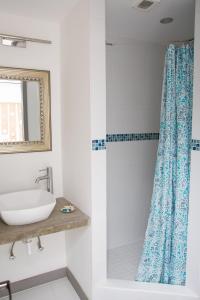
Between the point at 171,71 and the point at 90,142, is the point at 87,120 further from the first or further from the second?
the point at 171,71

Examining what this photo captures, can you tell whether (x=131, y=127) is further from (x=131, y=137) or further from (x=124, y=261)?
(x=124, y=261)

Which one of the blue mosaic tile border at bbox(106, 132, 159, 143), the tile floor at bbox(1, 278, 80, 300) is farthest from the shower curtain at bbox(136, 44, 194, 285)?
the blue mosaic tile border at bbox(106, 132, 159, 143)

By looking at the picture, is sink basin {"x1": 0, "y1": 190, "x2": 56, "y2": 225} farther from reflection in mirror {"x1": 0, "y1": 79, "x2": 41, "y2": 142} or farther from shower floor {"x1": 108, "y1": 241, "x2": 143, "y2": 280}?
shower floor {"x1": 108, "y1": 241, "x2": 143, "y2": 280}

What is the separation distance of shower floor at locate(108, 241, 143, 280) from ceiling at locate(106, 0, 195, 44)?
2288mm

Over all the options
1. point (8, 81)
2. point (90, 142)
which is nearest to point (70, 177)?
point (90, 142)

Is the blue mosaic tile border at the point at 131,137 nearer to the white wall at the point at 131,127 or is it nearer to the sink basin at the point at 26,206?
the white wall at the point at 131,127

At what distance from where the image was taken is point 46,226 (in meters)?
1.68

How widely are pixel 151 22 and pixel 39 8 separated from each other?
97cm

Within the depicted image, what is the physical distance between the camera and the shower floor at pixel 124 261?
234 centimetres

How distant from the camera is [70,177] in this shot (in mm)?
2193

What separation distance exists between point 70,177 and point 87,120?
0.62 m

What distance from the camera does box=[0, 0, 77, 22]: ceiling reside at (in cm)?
183

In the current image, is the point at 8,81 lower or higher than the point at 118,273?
higher

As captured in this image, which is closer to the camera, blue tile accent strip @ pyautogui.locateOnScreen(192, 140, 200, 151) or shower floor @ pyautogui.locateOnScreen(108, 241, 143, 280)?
blue tile accent strip @ pyautogui.locateOnScreen(192, 140, 200, 151)
